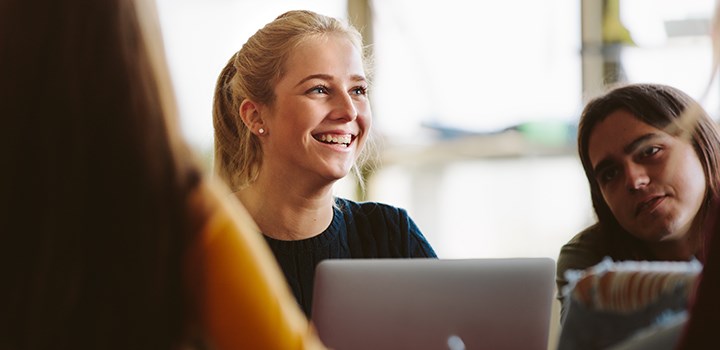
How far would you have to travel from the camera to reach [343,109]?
7.31ft

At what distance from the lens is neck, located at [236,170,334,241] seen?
7.15 feet

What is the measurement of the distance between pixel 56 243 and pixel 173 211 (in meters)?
0.12

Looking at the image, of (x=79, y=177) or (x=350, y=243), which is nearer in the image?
(x=79, y=177)

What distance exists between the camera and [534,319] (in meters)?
1.45

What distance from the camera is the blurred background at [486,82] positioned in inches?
145

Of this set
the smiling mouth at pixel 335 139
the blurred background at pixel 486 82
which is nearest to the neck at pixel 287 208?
the smiling mouth at pixel 335 139

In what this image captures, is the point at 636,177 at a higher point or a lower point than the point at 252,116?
lower

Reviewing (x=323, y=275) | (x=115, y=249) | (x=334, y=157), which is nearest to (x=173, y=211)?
(x=115, y=249)

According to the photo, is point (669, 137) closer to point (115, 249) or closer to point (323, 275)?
point (323, 275)

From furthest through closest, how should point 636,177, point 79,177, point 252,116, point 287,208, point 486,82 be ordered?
point 486,82 < point 252,116 < point 287,208 < point 636,177 < point 79,177

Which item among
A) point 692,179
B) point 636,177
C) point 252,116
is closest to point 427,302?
point 636,177

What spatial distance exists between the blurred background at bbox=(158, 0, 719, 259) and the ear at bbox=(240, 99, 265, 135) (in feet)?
4.39

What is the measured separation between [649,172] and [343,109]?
2.44 ft

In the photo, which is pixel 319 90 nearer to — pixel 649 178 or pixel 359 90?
pixel 359 90
